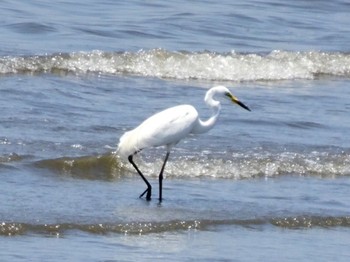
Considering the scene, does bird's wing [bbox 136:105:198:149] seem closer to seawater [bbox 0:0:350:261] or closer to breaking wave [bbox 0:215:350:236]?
seawater [bbox 0:0:350:261]

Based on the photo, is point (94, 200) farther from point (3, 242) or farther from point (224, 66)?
point (224, 66)

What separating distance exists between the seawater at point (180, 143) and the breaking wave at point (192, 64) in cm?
2

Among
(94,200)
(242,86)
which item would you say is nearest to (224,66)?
(242,86)

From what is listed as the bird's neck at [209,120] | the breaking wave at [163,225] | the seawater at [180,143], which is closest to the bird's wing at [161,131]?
the bird's neck at [209,120]

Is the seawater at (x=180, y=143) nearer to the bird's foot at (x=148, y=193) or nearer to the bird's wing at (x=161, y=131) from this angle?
the bird's foot at (x=148, y=193)

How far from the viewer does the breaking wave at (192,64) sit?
1499 cm

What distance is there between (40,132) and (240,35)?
7.83 metres

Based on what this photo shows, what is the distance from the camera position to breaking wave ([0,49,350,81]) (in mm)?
14992

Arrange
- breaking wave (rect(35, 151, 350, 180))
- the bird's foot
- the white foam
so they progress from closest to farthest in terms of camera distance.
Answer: the bird's foot → breaking wave (rect(35, 151, 350, 180)) → the white foam

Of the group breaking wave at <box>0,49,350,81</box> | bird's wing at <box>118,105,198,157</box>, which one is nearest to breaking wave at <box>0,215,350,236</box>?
bird's wing at <box>118,105,198,157</box>

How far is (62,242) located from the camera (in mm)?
8047

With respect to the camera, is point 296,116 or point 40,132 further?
point 296,116

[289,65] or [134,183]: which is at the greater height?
[289,65]

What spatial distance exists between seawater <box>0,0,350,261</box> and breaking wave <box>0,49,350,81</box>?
0.08 ft
